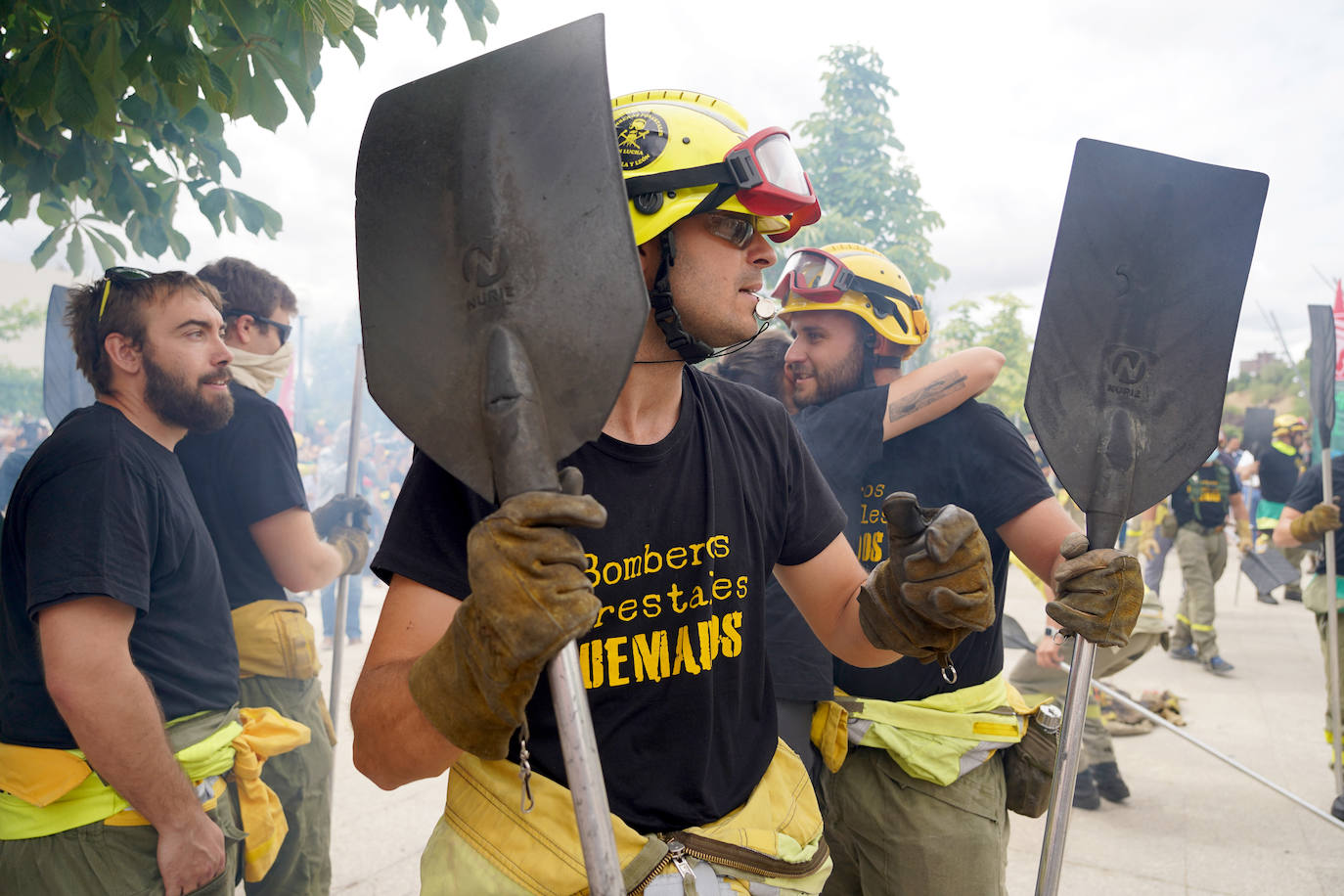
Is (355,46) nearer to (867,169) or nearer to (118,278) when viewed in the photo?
(118,278)

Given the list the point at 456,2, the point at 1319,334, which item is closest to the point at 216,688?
the point at 456,2

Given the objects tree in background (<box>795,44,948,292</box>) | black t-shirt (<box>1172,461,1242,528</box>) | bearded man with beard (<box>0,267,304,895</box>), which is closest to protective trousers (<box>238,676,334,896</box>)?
bearded man with beard (<box>0,267,304,895</box>)

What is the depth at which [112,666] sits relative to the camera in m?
2.32

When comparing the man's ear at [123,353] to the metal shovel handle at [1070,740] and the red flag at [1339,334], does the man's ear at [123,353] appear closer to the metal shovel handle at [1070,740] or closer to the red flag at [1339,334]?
the metal shovel handle at [1070,740]

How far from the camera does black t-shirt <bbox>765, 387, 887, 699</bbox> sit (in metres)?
2.90

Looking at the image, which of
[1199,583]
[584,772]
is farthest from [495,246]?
[1199,583]

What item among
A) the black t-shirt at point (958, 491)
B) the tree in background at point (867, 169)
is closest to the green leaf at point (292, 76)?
the black t-shirt at point (958, 491)

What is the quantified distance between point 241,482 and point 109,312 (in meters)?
0.82

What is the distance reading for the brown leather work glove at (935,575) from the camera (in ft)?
4.98

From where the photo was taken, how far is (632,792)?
63.8 inches

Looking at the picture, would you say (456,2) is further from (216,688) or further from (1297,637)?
(1297,637)

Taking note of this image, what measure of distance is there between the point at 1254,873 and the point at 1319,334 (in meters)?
3.42

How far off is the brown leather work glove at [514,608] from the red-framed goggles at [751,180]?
0.88 m

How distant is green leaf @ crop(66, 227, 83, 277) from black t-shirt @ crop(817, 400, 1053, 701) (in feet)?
10.5
